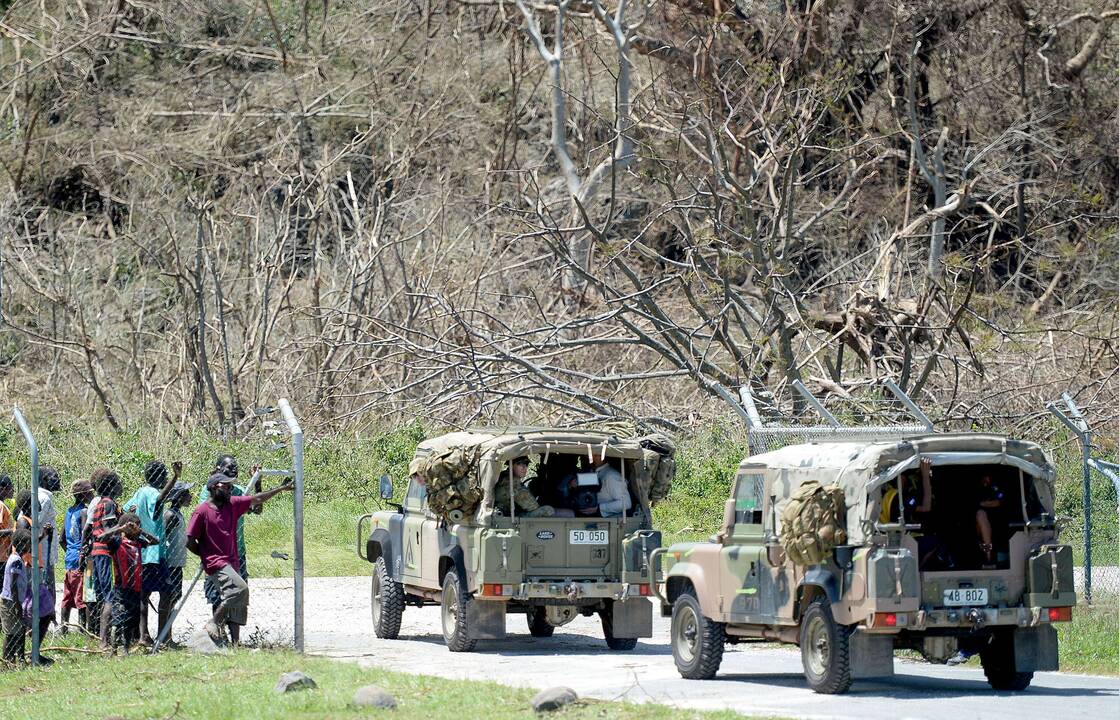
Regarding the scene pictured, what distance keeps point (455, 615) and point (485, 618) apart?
0.35 m

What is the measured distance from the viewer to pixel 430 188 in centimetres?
3422

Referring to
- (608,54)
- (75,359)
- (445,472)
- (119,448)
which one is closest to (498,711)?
(445,472)

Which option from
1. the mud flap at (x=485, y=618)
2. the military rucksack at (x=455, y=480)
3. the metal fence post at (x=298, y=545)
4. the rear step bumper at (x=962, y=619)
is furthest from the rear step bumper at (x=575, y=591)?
the rear step bumper at (x=962, y=619)

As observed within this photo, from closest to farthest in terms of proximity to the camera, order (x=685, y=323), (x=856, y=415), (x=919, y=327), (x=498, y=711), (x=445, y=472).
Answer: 1. (x=498, y=711)
2. (x=445, y=472)
3. (x=919, y=327)
4. (x=856, y=415)
5. (x=685, y=323)

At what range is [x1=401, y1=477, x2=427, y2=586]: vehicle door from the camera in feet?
51.8

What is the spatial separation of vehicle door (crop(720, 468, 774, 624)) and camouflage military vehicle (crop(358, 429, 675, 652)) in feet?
7.48

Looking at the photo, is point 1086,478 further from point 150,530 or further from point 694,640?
point 150,530

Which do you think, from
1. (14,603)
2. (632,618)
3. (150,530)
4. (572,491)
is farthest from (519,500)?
(14,603)

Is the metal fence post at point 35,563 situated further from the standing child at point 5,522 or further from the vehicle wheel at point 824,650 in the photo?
the vehicle wheel at point 824,650

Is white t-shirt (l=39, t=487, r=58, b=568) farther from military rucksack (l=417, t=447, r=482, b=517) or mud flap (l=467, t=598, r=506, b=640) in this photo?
mud flap (l=467, t=598, r=506, b=640)

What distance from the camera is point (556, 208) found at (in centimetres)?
3300

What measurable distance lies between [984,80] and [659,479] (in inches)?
759

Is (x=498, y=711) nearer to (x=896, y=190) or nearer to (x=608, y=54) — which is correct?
(x=896, y=190)

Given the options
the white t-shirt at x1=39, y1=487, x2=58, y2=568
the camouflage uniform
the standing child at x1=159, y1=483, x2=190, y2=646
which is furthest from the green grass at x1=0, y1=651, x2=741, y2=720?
the camouflage uniform
